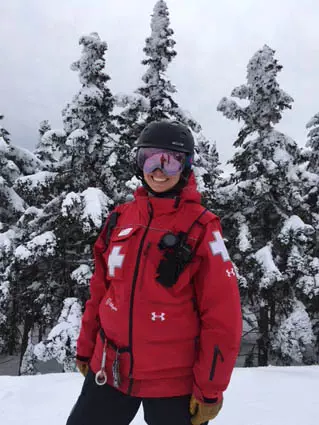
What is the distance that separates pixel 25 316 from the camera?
14.9m

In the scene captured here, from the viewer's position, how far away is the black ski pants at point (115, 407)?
2.06 metres

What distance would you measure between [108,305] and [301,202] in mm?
13296

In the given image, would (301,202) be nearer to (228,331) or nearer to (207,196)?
(207,196)

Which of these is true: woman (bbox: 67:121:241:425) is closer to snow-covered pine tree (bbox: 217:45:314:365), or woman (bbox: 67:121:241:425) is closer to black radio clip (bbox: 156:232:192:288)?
black radio clip (bbox: 156:232:192:288)

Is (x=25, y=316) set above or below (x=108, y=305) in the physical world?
below

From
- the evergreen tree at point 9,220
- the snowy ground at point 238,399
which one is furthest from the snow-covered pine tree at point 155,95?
the snowy ground at point 238,399

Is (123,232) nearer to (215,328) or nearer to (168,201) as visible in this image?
(168,201)

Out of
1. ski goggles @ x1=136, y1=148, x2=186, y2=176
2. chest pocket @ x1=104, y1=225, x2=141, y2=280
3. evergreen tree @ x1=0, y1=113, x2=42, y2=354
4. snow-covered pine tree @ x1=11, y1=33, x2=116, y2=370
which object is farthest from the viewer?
evergreen tree @ x1=0, y1=113, x2=42, y2=354

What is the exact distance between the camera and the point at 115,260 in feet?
7.23

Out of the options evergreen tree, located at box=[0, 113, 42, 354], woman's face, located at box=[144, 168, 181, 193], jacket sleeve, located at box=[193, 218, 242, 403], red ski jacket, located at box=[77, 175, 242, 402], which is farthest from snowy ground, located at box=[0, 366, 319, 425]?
evergreen tree, located at box=[0, 113, 42, 354]

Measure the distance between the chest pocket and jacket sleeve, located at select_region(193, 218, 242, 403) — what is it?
41 cm

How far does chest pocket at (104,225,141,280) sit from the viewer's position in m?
2.15

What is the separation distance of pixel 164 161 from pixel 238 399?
3524mm

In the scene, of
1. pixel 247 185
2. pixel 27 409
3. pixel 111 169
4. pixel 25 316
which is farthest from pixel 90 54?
pixel 27 409
